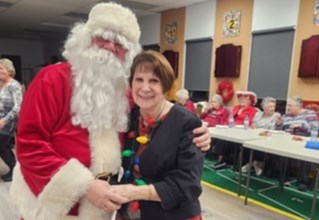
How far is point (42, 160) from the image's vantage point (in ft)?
3.42

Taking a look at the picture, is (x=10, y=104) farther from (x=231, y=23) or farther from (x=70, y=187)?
(x=231, y=23)

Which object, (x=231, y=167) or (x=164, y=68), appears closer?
(x=164, y=68)

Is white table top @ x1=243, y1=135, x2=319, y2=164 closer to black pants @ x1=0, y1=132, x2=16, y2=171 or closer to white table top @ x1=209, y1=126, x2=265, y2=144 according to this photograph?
white table top @ x1=209, y1=126, x2=265, y2=144

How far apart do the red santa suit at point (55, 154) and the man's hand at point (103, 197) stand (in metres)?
0.03

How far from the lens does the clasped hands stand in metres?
1.01

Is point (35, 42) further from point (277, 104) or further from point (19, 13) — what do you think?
point (277, 104)

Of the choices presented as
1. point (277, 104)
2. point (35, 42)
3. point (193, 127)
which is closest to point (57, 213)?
point (193, 127)

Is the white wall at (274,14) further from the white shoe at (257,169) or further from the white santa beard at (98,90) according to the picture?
the white santa beard at (98,90)

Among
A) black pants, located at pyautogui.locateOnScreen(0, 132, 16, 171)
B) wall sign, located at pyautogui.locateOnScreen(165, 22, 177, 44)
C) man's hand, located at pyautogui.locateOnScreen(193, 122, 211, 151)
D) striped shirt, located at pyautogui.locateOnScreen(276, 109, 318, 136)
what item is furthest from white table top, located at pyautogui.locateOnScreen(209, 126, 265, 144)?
wall sign, located at pyautogui.locateOnScreen(165, 22, 177, 44)

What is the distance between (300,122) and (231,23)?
248 cm

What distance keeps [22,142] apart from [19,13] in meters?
7.63

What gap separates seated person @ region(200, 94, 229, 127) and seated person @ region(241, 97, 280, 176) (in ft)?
2.11

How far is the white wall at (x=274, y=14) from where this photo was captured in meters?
4.59

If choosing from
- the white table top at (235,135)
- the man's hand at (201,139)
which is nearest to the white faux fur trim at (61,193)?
the man's hand at (201,139)
